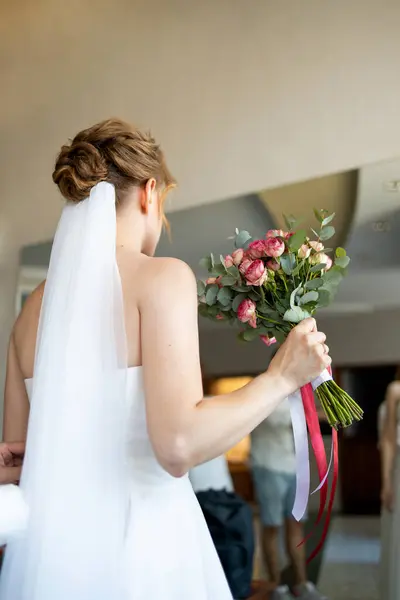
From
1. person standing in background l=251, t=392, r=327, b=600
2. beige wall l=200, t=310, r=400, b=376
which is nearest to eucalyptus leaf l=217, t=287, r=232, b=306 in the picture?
beige wall l=200, t=310, r=400, b=376

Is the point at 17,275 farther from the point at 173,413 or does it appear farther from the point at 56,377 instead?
the point at 173,413

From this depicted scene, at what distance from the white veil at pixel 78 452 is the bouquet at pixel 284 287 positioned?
0.30 meters

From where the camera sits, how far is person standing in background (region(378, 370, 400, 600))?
2.01 meters

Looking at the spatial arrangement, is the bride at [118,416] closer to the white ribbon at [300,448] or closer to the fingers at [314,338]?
the fingers at [314,338]

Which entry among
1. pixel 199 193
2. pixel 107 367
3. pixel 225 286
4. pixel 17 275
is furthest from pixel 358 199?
pixel 17 275

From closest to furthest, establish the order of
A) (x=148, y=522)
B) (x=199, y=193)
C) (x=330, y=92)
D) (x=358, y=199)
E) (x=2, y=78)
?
(x=148, y=522)
(x=358, y=199)
(x=330, y=92)
(x=199, y=193)
(x=2, y=78)

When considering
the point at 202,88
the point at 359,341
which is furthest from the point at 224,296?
the point at 202,88

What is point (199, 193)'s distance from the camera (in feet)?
8.69

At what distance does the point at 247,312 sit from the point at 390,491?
3.00 ft

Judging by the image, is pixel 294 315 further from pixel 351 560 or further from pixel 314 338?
pixel 351 560

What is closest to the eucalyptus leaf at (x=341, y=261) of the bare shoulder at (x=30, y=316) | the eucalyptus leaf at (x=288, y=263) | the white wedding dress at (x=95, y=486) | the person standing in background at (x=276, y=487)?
the eucalyptus leaf at (x=288, y=263)

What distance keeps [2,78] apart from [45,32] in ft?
1.02

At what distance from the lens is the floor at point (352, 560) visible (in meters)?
2.03

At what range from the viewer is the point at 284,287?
1448 mm
